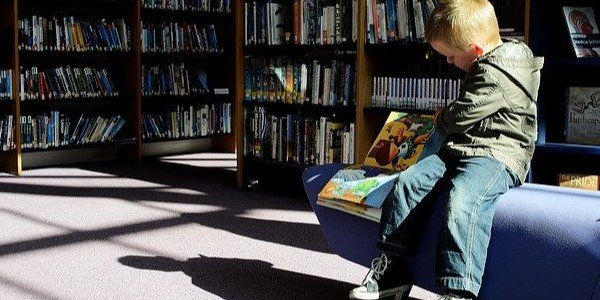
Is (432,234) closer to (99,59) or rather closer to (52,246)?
(52,246)

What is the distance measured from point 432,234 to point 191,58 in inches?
201

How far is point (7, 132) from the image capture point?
5.88 metres

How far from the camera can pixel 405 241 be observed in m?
2.43

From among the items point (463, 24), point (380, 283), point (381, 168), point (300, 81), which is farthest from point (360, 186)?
point (300, 81)

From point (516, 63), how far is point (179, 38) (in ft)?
15.8

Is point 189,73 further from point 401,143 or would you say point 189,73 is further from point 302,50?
point 401,143

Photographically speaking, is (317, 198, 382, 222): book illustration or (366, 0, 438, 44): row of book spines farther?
(366, 0, 438, 44): row of book spines

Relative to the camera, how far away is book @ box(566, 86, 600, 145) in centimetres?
361

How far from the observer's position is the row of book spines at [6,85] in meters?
5.79

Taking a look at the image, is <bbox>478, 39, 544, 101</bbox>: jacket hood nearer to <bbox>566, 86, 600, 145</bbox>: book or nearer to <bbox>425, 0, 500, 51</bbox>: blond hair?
<bbox>425, 0, 500, 51</bbox>: blond hair

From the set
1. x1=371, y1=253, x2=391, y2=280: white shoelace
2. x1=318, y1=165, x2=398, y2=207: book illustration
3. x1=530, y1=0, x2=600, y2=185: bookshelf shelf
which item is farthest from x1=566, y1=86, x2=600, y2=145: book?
x1=371, y1=253, x2=391, y2=280: white shoelace

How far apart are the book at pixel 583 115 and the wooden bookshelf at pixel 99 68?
392 centimetres

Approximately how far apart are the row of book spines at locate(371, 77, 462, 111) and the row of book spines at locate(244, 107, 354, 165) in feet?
0.93

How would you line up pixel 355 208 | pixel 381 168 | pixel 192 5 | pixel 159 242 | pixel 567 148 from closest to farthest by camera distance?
pixel 355 208, pixel 381 168, pixel 567 148, pixel 159 242, pixel 192 5
